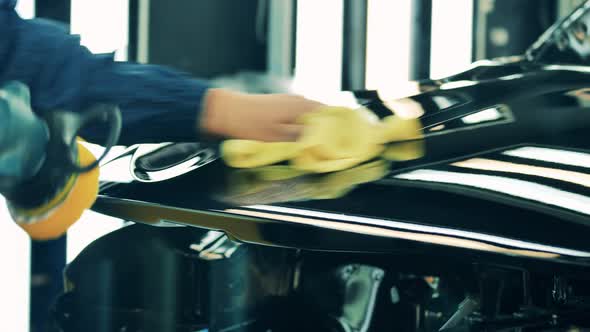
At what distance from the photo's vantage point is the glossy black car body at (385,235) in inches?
21.5

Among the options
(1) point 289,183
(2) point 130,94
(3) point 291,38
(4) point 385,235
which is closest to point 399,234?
(4) point 385,235

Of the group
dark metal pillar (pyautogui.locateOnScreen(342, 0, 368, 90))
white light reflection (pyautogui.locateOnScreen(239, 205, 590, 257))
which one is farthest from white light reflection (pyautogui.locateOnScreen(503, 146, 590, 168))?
dark metal pillar (pyautogui.locateOnScreen(342, 0, 368, 90))

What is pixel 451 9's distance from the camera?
1288 millimetres

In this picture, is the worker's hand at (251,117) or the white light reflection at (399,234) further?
the worker's hand at (251,117)

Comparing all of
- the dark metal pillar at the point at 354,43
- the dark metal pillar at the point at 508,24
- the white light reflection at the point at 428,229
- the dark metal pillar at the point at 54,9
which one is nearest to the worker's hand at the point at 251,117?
the white light reflection at the point at 428,229

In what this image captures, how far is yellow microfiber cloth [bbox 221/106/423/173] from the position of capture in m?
0.64

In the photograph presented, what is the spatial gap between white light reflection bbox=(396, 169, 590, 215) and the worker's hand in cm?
14

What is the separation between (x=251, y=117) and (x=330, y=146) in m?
0.09

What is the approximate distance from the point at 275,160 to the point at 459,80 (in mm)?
326

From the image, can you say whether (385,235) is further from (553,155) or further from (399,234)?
(553,155)

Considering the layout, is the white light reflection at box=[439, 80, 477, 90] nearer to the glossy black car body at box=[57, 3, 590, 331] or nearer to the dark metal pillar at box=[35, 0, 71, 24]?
the glossy black car body at box=[57, 3, 590, 331]

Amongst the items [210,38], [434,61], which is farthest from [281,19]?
[434,61]

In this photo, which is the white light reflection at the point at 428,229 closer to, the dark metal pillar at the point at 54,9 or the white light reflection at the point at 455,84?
the white light reflection at the point at 455,84

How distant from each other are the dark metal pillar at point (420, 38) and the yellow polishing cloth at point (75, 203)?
673mm
